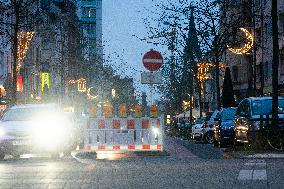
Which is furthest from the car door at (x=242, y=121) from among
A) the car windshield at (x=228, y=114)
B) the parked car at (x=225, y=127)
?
the car windshield at (x=228, y=114)

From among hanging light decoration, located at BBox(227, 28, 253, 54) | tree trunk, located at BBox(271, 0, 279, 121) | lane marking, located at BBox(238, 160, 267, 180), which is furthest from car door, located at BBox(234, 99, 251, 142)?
hanging light decoration, located at BBox(227, 28, 253, 54)

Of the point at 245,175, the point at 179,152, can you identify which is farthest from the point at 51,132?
the point at 245,175

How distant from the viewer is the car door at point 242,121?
3190cm

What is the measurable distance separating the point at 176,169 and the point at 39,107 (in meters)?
13.5

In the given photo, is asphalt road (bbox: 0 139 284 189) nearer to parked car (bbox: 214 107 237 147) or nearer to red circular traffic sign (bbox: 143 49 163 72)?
red circular traffic sign (bbox: 143 49 163 72)

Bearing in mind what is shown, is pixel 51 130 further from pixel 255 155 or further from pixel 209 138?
pixel 209 138

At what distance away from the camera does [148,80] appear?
97.7 feet

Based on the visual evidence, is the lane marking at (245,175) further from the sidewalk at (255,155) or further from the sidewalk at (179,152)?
the sidewalk at (179,152)

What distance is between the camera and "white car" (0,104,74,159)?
29672mm

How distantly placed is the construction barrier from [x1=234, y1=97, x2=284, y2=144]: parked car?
294 cm

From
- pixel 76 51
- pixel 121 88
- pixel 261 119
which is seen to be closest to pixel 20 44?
pixel 261 119

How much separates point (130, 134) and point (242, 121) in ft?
14.4

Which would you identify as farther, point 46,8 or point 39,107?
point 46,8

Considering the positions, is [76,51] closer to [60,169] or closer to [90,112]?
[90,112]
